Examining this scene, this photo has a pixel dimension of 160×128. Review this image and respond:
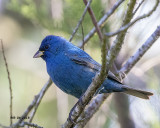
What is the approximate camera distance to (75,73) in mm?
4047

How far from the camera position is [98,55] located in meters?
4.95

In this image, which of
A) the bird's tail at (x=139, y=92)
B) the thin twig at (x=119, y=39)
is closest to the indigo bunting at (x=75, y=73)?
the bird's tail at (x=139, y=92)

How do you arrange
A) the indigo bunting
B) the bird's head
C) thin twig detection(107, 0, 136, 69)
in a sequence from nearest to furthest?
thin twig detection(107, 0, 136, 69) < the indigo bunting < the bird's head

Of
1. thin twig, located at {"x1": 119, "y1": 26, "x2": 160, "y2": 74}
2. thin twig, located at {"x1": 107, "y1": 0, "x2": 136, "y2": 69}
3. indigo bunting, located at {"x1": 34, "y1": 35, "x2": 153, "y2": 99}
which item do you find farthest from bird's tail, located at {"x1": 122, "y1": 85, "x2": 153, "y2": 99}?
thin twig, located at {"x1": 107, "y1": 0, "x2": 136, "y2": 69}

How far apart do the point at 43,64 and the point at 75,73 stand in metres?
2.75

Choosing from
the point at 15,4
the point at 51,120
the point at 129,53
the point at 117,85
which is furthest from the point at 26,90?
the point at 117,85

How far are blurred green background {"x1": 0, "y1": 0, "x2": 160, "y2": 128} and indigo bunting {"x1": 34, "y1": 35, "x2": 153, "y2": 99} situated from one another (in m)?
0.40

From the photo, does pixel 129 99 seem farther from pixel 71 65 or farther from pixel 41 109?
pixel 41 109

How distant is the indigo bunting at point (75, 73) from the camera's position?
4.01 meters

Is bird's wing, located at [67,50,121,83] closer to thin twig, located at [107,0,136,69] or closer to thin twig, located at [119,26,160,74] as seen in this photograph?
thin twig, located at [119,26,160,74]

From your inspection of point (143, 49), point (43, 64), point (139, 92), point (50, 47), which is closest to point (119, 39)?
point (143, 49)

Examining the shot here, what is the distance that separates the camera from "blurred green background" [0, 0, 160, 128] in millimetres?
4615

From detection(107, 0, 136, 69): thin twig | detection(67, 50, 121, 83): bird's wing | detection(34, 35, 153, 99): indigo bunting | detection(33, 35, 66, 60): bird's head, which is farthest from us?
detection(33, 35, 66, 60): bird's head

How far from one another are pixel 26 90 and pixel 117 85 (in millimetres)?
2929
